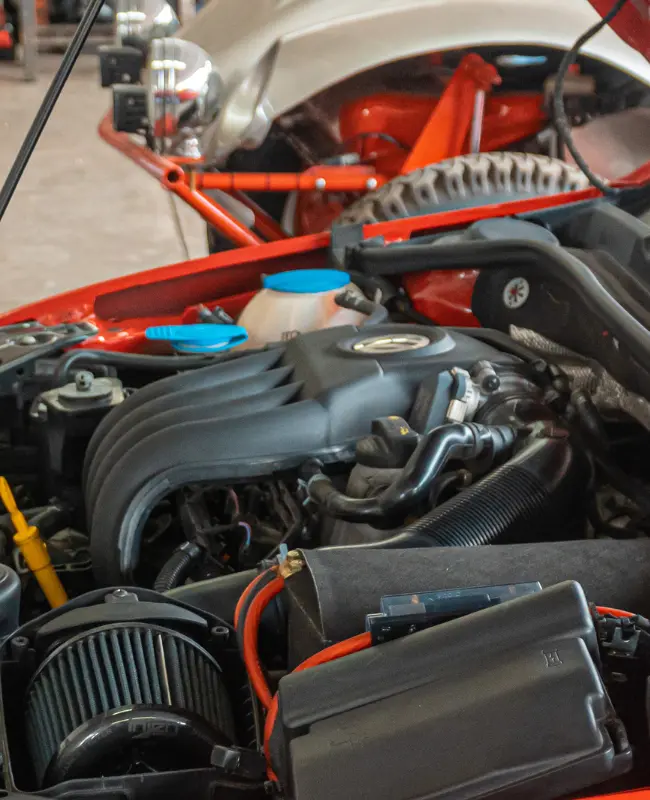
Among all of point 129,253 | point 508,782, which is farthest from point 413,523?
point 129,253

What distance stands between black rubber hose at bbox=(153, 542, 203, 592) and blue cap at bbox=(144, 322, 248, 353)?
51 centimetres

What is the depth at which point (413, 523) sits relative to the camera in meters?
1.16

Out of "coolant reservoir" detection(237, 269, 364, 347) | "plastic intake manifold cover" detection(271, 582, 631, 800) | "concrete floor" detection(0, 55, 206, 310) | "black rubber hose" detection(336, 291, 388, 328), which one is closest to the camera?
"plastic intake manifold cover" detection(271, 582, 631, 800)

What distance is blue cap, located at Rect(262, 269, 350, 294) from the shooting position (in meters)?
1.83

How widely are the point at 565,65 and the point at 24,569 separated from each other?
3.72ft

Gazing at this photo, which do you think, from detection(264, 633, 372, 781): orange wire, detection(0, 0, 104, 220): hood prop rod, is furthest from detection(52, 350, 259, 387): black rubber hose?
detection(264, 633, 372, 781): orange wire

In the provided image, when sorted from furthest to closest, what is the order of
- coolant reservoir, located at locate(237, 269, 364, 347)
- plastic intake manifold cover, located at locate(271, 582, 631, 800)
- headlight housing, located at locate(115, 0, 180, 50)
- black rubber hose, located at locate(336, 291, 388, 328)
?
headlight housing, located at locate(115, 0, 180, 50) < coolant reservoir, located at locate(237, 269, 364, 347) < black rubber hose, located at locate(336, 291, 388, 328) < plastic intake manifold cover, located at locate(271, 582, 631, 800)

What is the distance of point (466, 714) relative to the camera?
760mm

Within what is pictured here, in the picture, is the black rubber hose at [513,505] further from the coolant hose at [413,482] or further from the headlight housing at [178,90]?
the headlight housing at [178,90]

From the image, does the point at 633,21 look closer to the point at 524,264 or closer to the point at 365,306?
the point at 524,264

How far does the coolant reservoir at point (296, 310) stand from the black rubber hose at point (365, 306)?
0.10 feet

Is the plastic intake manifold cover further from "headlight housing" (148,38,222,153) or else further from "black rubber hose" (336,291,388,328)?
"headlight housing" (148,38,222,153)

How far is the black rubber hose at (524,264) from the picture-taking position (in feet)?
4.23

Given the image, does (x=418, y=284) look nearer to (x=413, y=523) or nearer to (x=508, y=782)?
(x=413, y=523)
